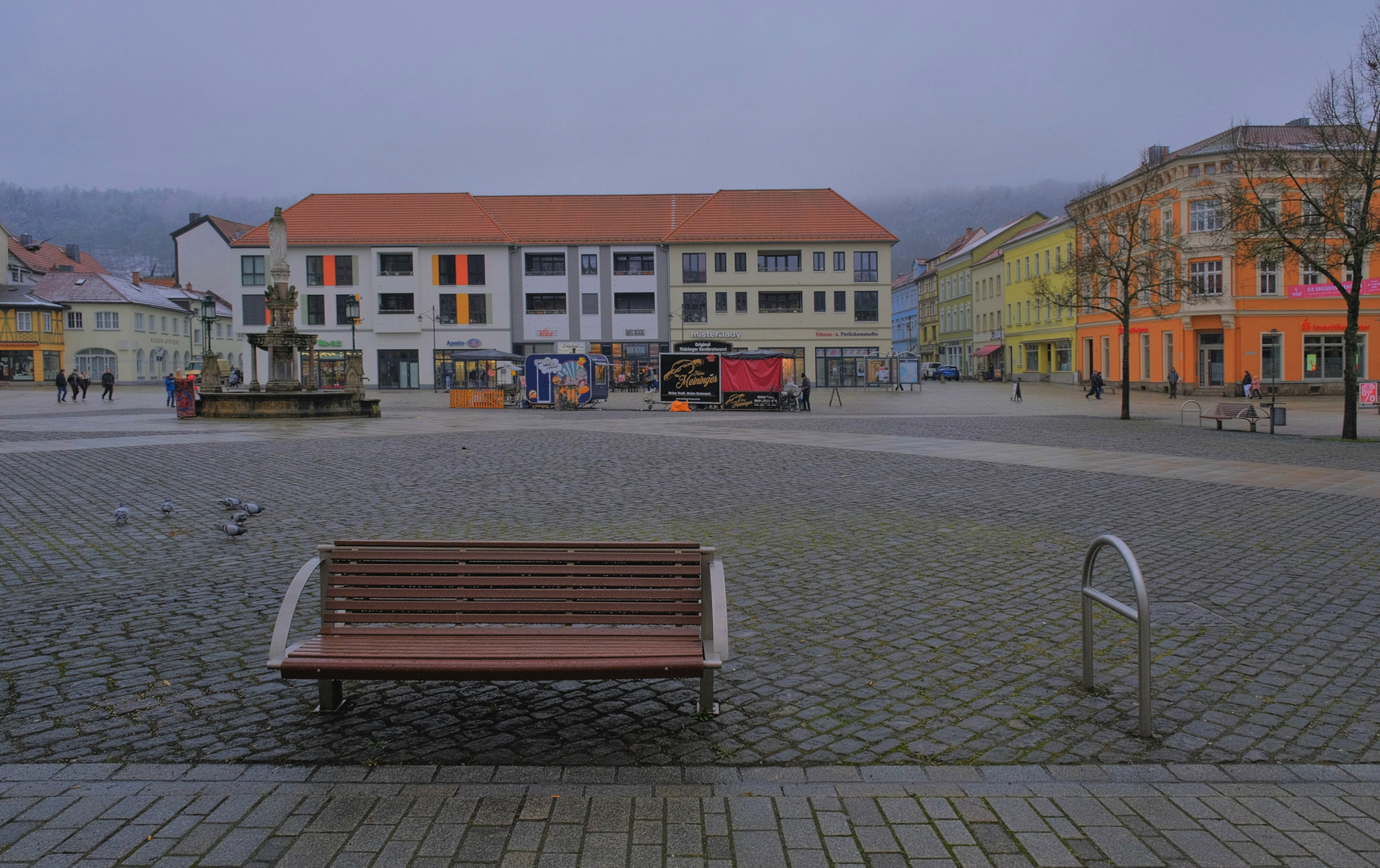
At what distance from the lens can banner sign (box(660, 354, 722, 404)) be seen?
39250mm

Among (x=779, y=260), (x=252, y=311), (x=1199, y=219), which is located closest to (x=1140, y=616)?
(x=1199, y=219)

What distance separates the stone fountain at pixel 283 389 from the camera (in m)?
30.0

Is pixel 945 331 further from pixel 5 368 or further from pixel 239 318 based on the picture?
pixel 5 368

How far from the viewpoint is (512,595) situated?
4629 mm

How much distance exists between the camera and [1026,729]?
14.9ft

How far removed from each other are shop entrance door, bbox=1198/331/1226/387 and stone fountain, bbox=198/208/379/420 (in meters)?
42.2

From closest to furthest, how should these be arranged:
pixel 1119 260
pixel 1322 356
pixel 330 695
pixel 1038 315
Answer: pixel 330 695 < pixel 1119 260 < pixel 1322 356 < pixel 1038 315

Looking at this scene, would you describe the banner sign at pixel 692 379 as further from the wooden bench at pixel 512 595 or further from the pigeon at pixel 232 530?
A: the wooden bench at pixel 512 595

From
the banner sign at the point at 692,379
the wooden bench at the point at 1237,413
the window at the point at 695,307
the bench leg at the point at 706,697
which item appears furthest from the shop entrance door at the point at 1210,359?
the bench leg at the point at 706,697

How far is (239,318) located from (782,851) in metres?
71.8

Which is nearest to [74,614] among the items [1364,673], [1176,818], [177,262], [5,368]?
[1176,818]

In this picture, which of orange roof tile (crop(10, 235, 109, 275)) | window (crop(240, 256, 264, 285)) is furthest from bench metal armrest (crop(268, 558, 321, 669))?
orange roof tile (crop(10, 235, 109, 275))

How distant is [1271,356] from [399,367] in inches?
2069

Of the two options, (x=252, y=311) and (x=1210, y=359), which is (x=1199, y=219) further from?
(x=252, y=311)
